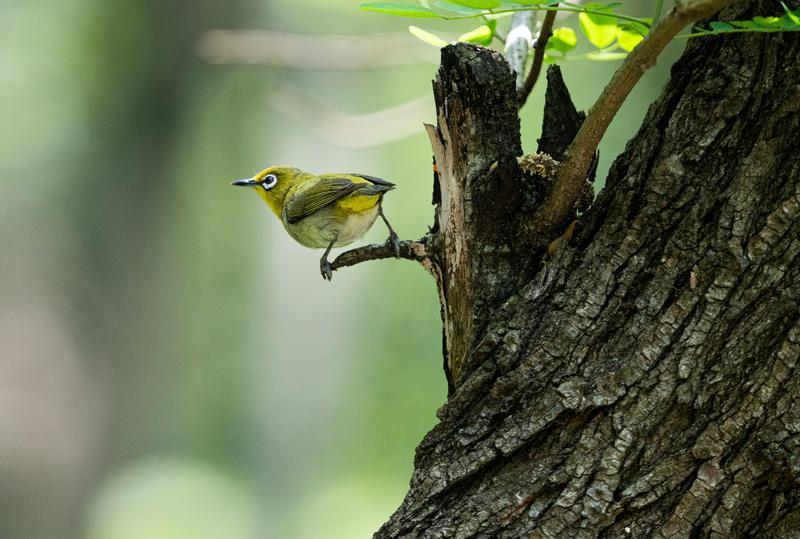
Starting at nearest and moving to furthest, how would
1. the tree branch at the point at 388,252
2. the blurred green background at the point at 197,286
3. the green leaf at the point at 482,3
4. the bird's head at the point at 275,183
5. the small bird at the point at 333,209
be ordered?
1. the green leaf at the point at 482,3
2. the tree branch at the point at 388,252
3. the small bird at the point at 333,209
4. the bird's head at the point at 275,183
5. the blurred green background at the point at 197,286

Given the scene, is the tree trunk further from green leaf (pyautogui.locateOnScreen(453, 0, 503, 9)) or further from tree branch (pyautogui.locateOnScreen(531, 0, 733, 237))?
green leaf (pyautogui.locateOnScreen(453, 0, 503, 9))

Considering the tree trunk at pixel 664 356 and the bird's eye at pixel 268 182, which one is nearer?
the tree trunk at pixel 664 356

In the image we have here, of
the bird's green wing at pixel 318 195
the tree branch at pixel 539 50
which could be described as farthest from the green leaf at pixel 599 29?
the bird's green wing at pixel 318 195

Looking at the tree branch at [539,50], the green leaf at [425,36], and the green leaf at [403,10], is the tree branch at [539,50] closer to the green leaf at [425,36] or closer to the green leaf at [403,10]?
the green leaf at [425,36]

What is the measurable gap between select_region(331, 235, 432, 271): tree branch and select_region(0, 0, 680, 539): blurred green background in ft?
11.9

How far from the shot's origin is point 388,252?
241 centimetres

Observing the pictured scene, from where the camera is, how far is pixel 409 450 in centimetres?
1100

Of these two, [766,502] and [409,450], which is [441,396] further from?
[766,502]

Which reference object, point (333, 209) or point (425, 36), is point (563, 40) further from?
point (333, 209)

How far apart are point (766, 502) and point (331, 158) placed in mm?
9133

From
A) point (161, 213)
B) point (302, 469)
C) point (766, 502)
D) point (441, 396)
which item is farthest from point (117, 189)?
point (766, 502)

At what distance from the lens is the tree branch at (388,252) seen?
225 centimetres

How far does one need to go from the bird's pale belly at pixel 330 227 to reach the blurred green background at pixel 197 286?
2272 millimetres

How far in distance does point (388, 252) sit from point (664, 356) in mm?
970
